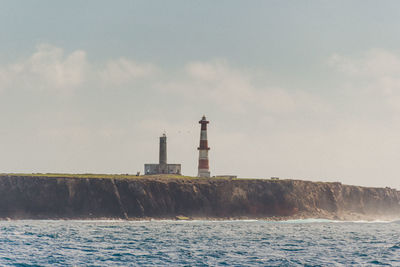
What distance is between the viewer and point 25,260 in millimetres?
36781

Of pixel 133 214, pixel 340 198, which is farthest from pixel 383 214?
pixel 133 214

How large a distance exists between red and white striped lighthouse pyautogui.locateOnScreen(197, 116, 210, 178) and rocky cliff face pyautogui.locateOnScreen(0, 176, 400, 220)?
164 inches

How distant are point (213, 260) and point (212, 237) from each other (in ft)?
65.7

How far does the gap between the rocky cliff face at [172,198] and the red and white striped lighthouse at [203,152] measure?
4.18 m

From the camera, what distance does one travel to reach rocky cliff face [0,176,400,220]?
316ft

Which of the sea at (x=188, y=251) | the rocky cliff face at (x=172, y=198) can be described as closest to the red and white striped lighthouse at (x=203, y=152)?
the rocky cliff face at (x=172, y=198)

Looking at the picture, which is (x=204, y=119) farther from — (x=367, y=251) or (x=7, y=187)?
(x=367, y=251)

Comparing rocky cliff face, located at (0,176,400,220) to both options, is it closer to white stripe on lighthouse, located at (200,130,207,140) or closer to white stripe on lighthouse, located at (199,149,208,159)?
white stripe on lighthouse, located at (199,149,208,159)

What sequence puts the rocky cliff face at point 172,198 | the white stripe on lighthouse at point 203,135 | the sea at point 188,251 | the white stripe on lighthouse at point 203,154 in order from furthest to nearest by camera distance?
1. the white stripe on lighthouse at point 203,154
2. the white stripe on lighthouse at point 203,135
3. the rocky cliff face at point 172,198
4. the sea at point 188,251

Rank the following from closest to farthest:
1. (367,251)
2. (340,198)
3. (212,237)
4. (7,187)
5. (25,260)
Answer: (25,260)
(367,251)
(212,237)
(7,187)
(340,198)

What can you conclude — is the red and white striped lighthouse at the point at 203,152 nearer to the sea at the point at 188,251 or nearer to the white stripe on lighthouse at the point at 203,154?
the white stripe on lighthouse at the point at 203,154

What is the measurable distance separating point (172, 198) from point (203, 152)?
13.9 meters

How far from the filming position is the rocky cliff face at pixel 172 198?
96.2 metres

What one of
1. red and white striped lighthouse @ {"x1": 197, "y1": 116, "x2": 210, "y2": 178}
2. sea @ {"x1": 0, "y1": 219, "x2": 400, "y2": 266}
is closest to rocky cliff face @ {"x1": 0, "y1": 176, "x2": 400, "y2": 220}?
red and white striped lighthouse @ {"x1": 197, "y1": 116, "x2": 210, "y2": 178}
